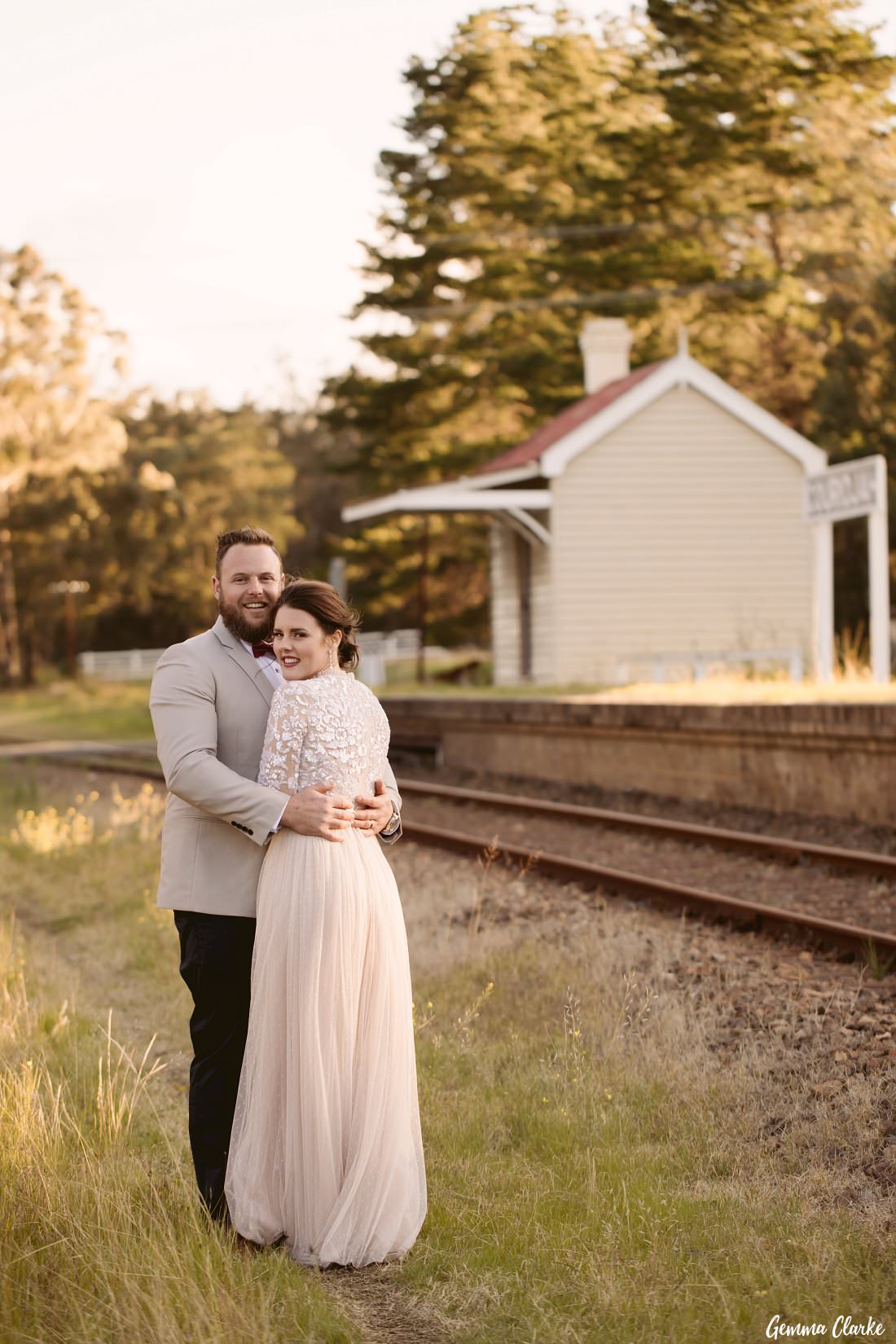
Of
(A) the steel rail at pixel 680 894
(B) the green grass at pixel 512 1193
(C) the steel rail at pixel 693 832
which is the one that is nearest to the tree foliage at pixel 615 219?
(C) the steel rail at pixel 693 832

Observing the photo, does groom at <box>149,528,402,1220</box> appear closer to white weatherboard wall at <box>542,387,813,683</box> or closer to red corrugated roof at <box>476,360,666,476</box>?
white weatherboard wall at <box>542,387,813,683</box>

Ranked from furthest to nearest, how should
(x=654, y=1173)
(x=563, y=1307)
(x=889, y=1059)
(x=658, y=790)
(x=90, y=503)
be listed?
(x=90, y=503), (x=658, y=790), (x=889, y=1059), (x=654, y=1173), (x=563, y=1307)

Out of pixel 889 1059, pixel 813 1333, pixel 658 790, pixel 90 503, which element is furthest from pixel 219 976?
pixel 90 503

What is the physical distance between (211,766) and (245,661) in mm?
396

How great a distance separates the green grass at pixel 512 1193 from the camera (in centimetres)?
392

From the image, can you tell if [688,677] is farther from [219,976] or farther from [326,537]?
[326,537]

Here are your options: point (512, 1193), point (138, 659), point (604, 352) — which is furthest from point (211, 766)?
point (138, 659)

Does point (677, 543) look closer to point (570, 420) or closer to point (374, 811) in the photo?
point (570, 420)

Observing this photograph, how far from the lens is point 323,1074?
14.0ft

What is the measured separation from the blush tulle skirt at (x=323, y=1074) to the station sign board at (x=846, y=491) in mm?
15352

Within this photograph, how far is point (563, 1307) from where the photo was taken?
159 inches

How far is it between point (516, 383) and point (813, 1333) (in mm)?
37287

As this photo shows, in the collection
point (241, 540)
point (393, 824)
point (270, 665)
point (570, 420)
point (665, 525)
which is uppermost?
point (570, 420)

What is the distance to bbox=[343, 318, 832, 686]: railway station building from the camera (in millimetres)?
26641
